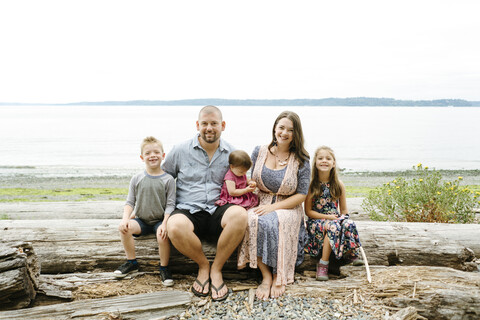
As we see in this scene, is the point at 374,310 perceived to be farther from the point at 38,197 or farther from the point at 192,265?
the point at 38,197

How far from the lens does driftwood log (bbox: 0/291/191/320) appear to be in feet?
11.6

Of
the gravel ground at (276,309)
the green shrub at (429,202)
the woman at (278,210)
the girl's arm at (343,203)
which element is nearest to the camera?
the gravel ground at (276,309)

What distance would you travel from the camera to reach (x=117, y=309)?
366 centimetres

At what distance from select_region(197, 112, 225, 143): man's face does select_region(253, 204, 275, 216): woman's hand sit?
1.03m

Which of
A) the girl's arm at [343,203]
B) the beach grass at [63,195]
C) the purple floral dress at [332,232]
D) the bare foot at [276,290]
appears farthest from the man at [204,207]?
the beach grass at [63,195]

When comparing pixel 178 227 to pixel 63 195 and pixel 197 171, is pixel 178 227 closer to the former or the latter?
pixel 197 171

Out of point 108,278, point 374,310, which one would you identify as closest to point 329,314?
point 374,310

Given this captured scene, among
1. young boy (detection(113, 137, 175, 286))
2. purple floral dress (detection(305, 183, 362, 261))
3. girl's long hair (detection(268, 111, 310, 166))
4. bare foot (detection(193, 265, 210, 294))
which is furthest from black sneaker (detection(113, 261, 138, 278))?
girl's long hair (detection(268, 111, 310, 166))

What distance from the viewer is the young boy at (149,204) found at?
4.29 m

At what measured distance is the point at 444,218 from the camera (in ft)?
20.9

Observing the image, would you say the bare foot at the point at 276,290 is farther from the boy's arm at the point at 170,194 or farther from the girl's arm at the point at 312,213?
the boy's arm at the point at 170,194

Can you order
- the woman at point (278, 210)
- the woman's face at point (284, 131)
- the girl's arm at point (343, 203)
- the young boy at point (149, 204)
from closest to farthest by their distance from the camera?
the woman at point (278, 210)
the young boy at point (149, 204)
the woman's face at point (284, 131)
the girl's arm at point (343, 203)

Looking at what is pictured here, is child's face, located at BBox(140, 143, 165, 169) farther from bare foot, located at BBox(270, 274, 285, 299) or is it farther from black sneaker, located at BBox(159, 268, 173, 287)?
bare foot, located at BBox(270, 274, 285, 299)

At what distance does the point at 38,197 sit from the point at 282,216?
1162 cm
